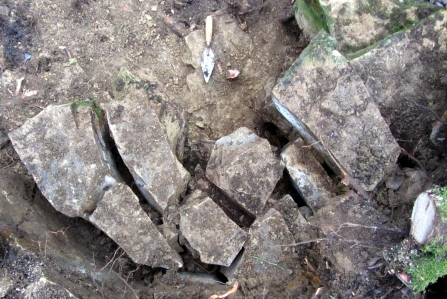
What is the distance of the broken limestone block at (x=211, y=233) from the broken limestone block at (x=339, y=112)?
925mm

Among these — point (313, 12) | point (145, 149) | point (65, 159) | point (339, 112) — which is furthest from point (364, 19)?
point (65, 159)

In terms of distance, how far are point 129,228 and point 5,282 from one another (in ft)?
2.63

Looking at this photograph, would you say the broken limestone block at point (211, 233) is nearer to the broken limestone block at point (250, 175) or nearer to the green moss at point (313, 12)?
the broken limestone block at point (250, 175)

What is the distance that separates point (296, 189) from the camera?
3.13 m

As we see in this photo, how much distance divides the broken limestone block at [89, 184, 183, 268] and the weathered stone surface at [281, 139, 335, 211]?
1127mm

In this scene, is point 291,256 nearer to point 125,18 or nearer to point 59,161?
point 59,161

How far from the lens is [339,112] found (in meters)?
2.81

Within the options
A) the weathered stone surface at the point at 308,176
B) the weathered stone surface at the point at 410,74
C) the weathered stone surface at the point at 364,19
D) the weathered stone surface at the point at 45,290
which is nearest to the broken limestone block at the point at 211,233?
the weathered stone surface at the point at 308,176

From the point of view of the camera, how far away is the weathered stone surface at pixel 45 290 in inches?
91.2

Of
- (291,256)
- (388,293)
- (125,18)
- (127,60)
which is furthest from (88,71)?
(388,293)

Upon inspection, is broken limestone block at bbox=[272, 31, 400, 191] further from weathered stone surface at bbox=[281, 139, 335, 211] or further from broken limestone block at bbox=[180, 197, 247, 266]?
broken limestone block at bbox=[180, 197, 247, 266]

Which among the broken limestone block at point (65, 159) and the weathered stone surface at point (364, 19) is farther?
the weathered stone surface at point (364, 19)

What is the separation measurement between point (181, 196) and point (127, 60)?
4.74ft

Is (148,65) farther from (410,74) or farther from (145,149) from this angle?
(410,74)
